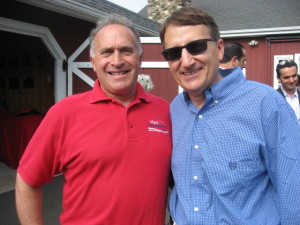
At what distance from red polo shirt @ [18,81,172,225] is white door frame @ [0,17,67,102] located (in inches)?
164

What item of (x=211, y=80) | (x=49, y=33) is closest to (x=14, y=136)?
(x=49, y=33)

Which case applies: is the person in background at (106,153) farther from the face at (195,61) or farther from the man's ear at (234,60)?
the man's ear at (234,60)

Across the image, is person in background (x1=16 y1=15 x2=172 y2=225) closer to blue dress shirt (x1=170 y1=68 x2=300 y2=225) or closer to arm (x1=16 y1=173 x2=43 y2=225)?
arm (x1=16 y1=173 x2=43 y2=225)

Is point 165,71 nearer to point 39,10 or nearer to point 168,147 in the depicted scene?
point 39,10

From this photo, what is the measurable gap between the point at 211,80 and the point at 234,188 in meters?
0.58

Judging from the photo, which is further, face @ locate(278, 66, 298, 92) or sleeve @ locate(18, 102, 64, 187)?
face @ locate(278, 66, 298, 92)

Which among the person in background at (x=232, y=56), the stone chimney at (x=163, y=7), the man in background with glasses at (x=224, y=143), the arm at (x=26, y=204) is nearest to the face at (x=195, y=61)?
the man in background with glasses at (x=224, y=143)

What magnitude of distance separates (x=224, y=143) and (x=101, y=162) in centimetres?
67

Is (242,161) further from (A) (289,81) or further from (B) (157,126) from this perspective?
(A) (289,81)

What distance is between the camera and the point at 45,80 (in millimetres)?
8539

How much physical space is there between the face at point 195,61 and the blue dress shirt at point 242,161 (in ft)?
0.24

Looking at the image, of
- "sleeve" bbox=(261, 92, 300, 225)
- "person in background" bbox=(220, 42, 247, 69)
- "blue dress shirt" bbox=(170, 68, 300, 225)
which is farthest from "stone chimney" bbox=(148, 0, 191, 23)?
"sleeve" bbox=(261, 92, 300, 225)

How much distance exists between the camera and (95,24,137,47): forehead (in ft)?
6.05

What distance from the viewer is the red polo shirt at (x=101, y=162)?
1665 mm
